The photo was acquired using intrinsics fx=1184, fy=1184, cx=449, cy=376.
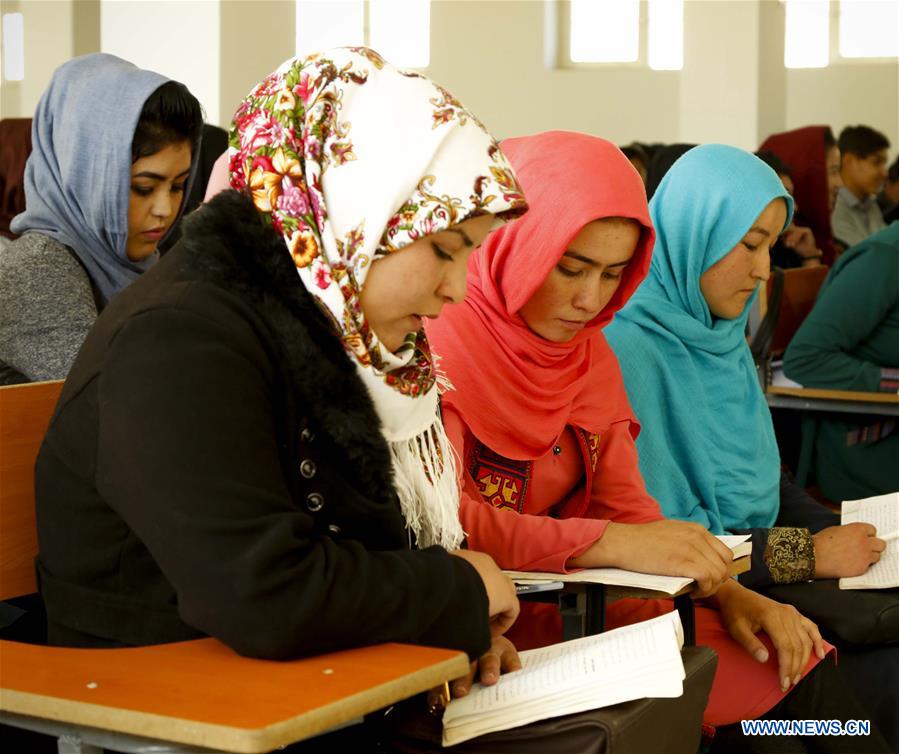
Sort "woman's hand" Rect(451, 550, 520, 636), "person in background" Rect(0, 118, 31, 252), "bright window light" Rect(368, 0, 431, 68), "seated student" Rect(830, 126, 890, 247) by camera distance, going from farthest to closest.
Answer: "bright window light" Rect(368, 0, 431, 68) < "seated student" Rect(830, 126, 890, 247) < "person in background" Rect(0, 118, 31, 252) < "woman's hand" Rect(451, 550, 520, 636)

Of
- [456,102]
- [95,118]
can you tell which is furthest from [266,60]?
[456,102]

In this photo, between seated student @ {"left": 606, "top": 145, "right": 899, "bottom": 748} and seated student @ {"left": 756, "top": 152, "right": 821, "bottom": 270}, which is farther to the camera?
seated student @ {"left": 756, "top": 152, "right": 821, "bottom": 270}

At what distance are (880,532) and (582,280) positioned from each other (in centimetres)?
81

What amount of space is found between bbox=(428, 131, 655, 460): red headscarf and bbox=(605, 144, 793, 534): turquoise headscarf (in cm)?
28

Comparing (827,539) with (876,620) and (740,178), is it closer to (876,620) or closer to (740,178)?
(876,620)

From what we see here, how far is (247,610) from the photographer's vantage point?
107 cm

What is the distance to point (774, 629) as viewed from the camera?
1.87m

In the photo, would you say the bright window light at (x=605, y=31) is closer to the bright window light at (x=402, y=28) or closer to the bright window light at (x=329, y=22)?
the bright window light at (x=402, y=28)

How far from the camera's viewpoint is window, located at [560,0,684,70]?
892 cm

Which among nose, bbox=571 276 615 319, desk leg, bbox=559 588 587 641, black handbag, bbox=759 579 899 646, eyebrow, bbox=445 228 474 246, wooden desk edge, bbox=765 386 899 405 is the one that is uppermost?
eyebrow, bbox=445 228 474 246

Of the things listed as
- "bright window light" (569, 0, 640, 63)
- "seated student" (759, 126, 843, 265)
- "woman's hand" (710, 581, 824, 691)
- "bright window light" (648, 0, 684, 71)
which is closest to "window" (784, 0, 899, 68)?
"bright window light" (648, 0, 684, 71)

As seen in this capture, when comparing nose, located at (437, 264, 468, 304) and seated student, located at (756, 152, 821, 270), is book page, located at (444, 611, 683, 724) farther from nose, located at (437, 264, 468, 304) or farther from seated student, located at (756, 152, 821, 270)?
seated student, located at (756, 152, 821, 270)

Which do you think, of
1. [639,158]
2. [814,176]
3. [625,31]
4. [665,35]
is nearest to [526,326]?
[814,176]

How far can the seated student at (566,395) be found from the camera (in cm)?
188
